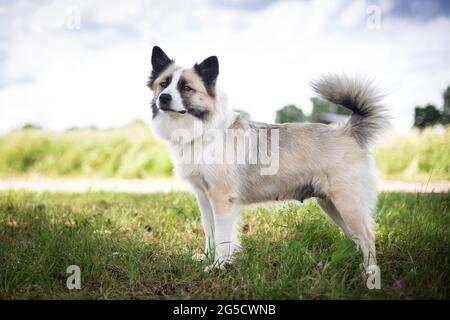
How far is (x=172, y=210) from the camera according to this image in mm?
4672

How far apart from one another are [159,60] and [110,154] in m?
7.53

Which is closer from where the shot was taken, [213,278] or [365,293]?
[365,293]

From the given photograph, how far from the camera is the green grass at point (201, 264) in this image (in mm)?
2811

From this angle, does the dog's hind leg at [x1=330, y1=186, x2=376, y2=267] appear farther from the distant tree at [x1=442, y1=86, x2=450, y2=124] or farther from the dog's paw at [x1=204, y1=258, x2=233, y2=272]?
the distant tree at [x1=442, y1=86, x2=450, y2=124]

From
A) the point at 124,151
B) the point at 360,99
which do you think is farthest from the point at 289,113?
the point at 360,99

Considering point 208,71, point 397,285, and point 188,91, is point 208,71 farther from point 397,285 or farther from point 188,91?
point 397,285

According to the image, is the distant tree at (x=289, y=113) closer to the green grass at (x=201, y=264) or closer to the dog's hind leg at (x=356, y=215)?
the green grass at (x=201, y=264)

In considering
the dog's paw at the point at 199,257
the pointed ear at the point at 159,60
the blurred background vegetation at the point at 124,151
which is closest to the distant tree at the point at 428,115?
the blurred background vegetation at the point at 124,151

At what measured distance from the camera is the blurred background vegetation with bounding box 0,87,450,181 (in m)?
9.12

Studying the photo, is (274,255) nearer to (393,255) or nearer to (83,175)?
(393,255)

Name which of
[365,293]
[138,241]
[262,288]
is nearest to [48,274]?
[138,241]

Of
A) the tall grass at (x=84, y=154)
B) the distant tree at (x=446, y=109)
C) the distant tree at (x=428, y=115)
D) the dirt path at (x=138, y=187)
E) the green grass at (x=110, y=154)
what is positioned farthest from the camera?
the tall grass at (x=84, y=154)

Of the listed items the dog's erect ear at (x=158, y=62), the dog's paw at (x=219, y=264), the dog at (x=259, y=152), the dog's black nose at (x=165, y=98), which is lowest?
the dog's paw at (x=219, y=264)
